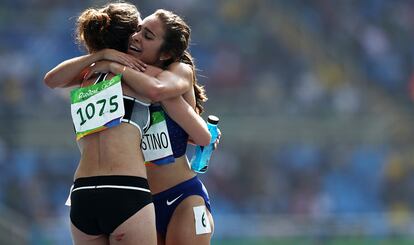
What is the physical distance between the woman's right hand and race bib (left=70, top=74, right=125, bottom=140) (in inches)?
4.7

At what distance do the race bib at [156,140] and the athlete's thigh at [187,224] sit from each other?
13.8 inches

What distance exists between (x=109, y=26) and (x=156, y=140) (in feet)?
2.28

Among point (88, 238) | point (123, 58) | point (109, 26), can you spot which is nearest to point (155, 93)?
point (123, 58)

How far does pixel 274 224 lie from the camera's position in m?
14.8

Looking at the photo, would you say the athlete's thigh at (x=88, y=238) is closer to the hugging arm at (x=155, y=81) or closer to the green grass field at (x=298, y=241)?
the hugging arm at (x=155, y=81)

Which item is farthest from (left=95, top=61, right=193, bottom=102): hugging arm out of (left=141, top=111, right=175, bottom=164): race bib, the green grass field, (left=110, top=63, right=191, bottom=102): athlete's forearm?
the green grass field

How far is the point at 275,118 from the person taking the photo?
17.2 meters

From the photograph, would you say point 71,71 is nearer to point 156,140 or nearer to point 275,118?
point 156,140

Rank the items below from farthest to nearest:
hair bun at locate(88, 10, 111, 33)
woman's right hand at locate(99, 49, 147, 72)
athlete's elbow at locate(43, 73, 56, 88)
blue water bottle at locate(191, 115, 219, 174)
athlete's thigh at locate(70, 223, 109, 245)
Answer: blue water bottle at locate(191, 115, 219, 174)
athlete's elbow at locate(43, 73, 56, 88)
hair bun at locate(88, 10, 111, 33)
woman's right hand at locate(99, 49, 147, 72)
athlete's thigh at locate(70, 223, 109, 245)

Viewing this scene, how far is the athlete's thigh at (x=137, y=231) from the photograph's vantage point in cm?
523

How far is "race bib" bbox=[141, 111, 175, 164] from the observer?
573 cm

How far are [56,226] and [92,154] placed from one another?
9381mm

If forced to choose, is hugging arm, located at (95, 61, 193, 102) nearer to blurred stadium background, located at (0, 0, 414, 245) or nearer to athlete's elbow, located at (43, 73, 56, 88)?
athlete's elbow, located at (43, 73, 56, 88)

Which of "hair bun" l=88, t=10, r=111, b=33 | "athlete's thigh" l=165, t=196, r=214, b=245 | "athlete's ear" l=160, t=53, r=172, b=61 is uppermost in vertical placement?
"hair bun" l=88, t=10, r=111, b=33
